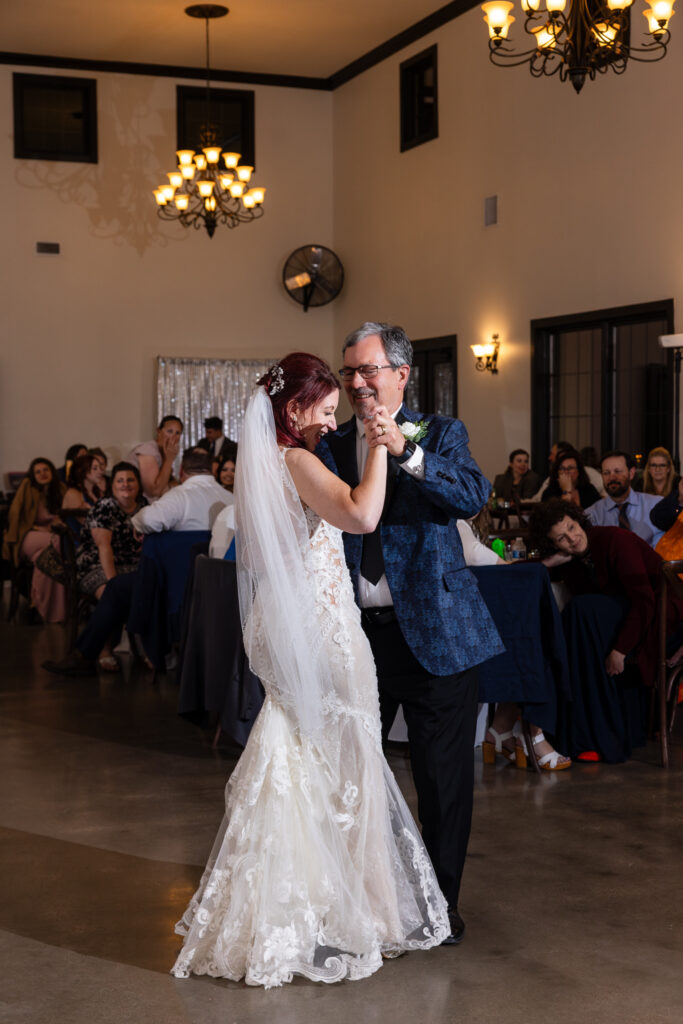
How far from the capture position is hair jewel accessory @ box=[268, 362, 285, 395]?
314 centimetres

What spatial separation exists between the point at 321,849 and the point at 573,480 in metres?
5.99

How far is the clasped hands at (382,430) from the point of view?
2.90 meters

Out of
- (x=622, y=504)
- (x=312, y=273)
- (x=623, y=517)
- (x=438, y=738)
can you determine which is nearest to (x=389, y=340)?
(x=438, y=738)

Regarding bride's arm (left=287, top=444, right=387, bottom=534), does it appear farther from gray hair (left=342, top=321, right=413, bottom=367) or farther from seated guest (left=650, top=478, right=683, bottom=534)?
seated guest (left=650, top=478, right=683, bottom=534)

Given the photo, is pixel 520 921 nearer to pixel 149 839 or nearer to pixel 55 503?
pixel 149 839

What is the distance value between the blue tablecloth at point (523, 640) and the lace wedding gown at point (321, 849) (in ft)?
5.81

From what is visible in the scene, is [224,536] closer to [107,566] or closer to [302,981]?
[107,566]

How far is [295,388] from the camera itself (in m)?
3.13

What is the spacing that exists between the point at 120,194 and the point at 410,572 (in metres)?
11.8

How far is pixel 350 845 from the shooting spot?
3.16 metres

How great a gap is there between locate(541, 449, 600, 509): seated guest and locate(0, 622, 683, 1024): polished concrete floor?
3.58 metres

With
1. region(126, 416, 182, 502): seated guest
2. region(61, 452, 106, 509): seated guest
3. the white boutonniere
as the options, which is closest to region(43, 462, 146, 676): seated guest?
region(126, 416, 182, 502): seated guest

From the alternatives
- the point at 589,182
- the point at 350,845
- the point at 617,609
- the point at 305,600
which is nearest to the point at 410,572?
the point at 305,600

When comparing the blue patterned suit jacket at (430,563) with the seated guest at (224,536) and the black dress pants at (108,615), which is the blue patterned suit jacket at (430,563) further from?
the black dress pants at (108,615)
